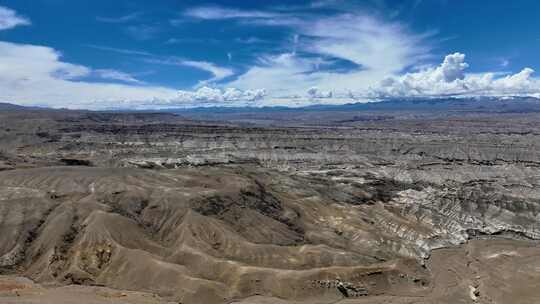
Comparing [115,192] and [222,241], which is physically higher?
[115,192]

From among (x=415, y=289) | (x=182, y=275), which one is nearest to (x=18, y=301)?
(x=182, y=275)

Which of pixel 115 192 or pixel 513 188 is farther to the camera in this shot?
pixel 513 188

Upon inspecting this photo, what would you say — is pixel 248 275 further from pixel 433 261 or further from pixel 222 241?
pixel 433 261

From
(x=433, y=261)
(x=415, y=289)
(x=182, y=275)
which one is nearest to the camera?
(x=182, y=275)

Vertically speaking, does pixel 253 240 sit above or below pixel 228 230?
below

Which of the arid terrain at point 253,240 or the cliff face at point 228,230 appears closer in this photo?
the arid terrain at point 253,240

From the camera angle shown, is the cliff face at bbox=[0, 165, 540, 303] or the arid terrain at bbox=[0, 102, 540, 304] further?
the cliff face at bbox=[0, 165, 540, 303]

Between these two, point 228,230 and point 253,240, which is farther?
point 253,240

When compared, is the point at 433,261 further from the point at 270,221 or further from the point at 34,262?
the point at 34,262

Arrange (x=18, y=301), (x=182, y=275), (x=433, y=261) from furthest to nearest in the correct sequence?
(x=433, y=261)
(x=182, y=275)
(x=18, y=301)

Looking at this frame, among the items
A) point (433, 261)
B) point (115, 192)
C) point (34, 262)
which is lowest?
point (433, 261)

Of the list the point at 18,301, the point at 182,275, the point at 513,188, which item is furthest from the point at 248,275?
the point at 513,188
